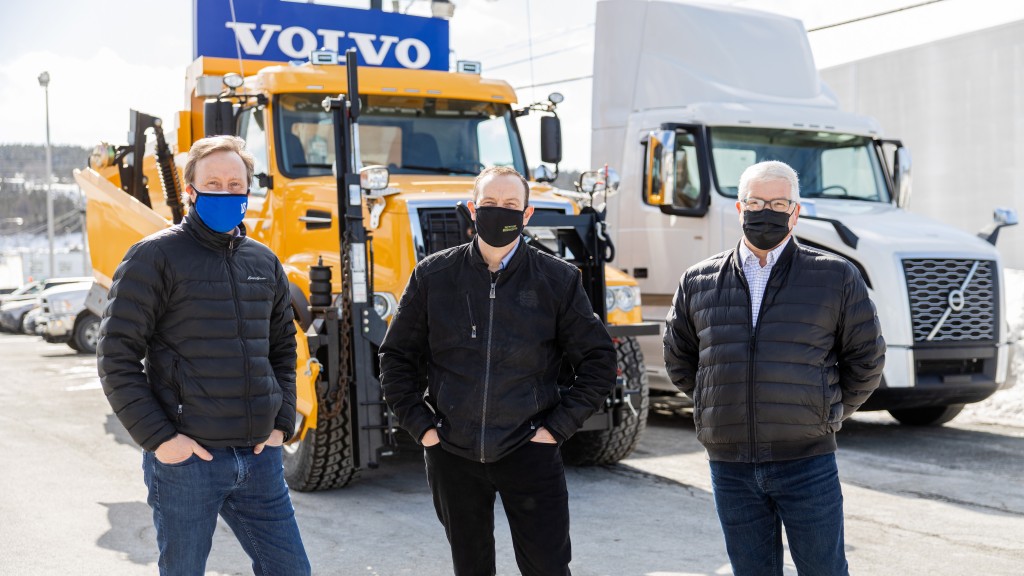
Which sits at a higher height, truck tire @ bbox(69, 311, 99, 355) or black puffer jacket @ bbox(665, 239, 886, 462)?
black puffer jacket @ bbox(665, 239, 886, 462)

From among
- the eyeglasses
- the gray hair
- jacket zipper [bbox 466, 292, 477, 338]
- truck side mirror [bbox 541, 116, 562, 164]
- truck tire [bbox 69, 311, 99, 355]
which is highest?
truck side mirror [bbox 541, 116, 562, 164]

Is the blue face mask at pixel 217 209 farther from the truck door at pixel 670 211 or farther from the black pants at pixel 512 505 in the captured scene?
the truck door at pixel 670 211

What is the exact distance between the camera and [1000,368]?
30.8 ft

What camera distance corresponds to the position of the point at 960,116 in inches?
826

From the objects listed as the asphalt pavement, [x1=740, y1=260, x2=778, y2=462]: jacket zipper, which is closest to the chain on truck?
the asphalt pavement

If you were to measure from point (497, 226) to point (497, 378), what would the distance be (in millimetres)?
524

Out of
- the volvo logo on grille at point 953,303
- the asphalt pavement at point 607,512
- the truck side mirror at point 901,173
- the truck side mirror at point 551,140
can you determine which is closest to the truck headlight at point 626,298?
the asphalt pavement at point 607,512

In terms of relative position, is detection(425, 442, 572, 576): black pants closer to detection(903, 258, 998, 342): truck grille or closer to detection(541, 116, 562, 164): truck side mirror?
detection(541, 116, 562, 164): truck side mirror

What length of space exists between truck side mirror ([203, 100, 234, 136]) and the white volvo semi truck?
3.80 m

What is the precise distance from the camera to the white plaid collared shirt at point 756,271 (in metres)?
3.57

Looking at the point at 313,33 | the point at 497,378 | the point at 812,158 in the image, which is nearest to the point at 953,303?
the point at 812,158

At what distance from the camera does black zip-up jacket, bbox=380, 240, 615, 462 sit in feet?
11.6

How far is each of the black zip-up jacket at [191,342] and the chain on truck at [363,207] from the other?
3.04m

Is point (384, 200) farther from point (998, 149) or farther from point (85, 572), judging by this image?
point (998, 149)
